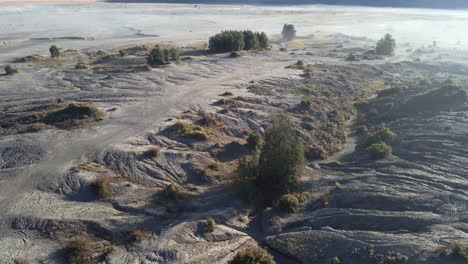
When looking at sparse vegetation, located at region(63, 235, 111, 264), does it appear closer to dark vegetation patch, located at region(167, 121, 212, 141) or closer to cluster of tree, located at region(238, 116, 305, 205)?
Answer: cluster of tree, located at region(238, 116, 305, 205)

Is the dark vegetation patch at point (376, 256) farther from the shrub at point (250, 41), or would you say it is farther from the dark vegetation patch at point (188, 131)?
the shrub at point (250, 41)

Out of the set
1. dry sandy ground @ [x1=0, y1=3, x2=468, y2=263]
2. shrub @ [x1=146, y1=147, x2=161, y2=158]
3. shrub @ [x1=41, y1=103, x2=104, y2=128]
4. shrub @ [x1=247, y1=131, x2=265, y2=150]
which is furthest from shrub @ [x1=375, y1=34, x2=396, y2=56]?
shrub @ [x1=146, y1=147, x2=161, y2=158]

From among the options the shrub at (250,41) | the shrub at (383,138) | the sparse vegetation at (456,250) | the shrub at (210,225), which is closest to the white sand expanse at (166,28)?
the shrub at (250,41)

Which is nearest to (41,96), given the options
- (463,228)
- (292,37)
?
(463,228)

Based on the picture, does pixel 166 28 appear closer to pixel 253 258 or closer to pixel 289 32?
pixel 289 32

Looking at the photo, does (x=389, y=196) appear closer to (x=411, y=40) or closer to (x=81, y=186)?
(x=81, y=186)

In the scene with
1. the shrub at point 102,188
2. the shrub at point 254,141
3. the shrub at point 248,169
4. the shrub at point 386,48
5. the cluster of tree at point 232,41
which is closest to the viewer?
the shrub at point 102,188
